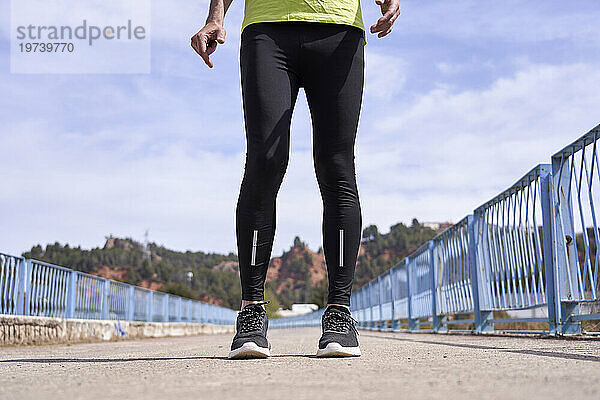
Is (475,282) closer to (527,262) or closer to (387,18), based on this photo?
(527,262)

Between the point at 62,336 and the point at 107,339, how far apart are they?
8.08 feet

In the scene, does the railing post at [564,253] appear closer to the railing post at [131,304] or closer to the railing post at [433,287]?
the railing post at [433,287]

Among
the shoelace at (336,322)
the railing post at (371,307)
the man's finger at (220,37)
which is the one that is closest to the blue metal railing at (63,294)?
the man's finger at (220,37)

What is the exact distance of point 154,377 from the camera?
1.88 metres

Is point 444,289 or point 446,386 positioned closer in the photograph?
point 446,386

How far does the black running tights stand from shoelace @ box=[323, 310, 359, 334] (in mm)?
77

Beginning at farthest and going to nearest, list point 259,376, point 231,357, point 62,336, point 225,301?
point 225,301 < point 62,336 < point 231,357 < point 259,376

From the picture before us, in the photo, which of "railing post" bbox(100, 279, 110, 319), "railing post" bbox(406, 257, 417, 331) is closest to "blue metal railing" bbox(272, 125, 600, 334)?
"railing post" bbox(406, 257, 417, 331)

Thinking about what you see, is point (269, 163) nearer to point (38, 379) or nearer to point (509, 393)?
point (38, 379)

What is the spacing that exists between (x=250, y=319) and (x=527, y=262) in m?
3.61

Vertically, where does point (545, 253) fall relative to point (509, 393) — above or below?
above

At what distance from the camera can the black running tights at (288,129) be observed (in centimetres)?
273

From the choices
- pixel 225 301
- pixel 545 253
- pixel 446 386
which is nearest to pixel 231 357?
pixel 446 386

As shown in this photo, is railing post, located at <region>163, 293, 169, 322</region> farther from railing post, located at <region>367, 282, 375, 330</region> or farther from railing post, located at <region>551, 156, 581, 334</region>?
railing post, located at <region>551, 156, 581, 334</region>
